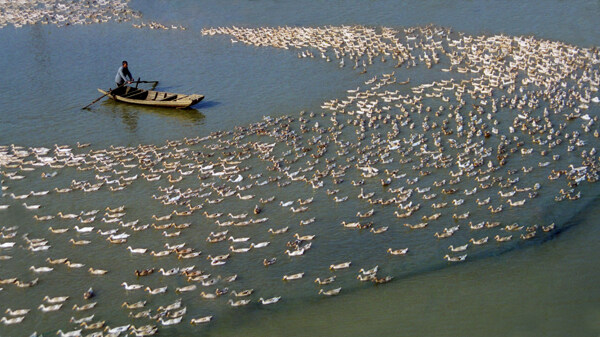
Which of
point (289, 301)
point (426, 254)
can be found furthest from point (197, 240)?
point (426, 254)

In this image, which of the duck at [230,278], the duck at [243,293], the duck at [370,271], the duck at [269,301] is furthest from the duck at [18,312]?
the duck at [370,271]

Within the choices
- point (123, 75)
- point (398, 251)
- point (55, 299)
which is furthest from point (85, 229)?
point (123, 75)

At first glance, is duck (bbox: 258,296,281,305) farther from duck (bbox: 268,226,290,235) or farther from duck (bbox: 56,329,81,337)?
duck (bbox: 56,329,81,337)

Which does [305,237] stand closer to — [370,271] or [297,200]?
[297,200]

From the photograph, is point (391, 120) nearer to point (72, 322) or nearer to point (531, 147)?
point (531, 147)

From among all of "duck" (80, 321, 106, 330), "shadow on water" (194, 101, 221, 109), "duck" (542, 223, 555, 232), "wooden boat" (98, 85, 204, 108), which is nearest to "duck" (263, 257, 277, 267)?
"duck" (80, 321, 106, 330)
